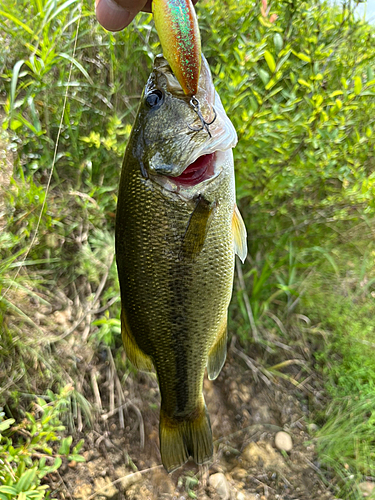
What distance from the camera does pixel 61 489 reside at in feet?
5.54

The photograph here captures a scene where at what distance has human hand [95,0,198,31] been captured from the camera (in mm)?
1028

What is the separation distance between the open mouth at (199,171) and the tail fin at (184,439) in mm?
977

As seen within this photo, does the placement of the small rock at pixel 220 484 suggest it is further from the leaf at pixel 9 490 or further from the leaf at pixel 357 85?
the leaf at pixel 357 85

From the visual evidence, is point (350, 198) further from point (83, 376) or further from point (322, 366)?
point (83, 376)

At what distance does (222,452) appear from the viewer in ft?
7.32

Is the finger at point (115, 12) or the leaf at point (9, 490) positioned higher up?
the finger at point (115, 12)

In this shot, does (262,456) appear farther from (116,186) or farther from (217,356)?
(116,186)

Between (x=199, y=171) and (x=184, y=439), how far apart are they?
1156 millimetres

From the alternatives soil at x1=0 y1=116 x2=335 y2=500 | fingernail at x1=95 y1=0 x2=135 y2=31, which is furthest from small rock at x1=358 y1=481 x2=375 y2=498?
fingernail at x1=95 y1=0 x2=135 y2=31

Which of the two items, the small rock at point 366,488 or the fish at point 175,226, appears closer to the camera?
the fish at point 175,226

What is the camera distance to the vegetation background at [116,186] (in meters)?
1.67

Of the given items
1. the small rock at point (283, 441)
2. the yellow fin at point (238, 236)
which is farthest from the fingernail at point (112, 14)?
the small rock at point (283, 441)

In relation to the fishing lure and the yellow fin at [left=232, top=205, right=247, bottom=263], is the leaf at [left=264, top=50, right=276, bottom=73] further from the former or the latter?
the fishing lure

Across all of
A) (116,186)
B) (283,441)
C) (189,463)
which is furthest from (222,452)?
(116,186)
